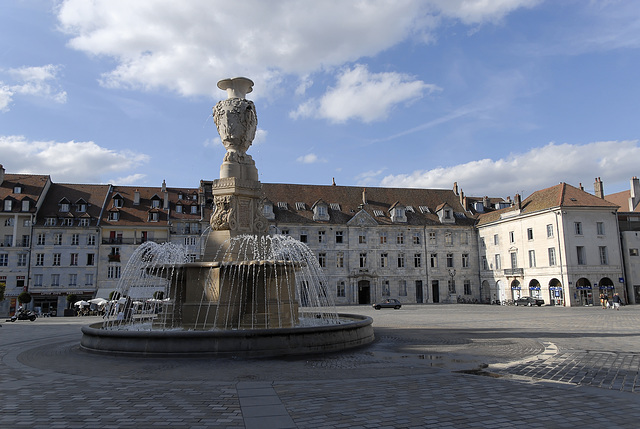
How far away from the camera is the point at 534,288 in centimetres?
4872

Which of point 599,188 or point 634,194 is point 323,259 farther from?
point 634,194

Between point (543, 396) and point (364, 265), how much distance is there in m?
49.3

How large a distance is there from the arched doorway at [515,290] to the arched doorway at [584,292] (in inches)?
260

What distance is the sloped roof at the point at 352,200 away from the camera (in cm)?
5694

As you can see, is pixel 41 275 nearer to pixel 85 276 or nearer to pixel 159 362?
pixel 85 276

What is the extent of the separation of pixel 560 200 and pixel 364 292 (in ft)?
76.2

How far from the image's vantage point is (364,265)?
56.4 metres

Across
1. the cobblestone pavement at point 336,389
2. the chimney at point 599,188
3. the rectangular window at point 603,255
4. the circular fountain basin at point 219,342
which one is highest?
the chimney at point 599,188

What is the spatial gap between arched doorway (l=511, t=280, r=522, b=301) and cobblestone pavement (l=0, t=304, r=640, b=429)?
40767 mm

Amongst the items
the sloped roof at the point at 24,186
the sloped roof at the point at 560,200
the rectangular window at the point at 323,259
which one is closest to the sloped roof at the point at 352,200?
the rectangular window at the point at 323,259

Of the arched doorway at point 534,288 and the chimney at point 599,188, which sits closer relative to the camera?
the arched doorway at point 534,288

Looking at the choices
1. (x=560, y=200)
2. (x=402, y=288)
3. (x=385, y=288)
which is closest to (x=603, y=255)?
(x=560, y=200)

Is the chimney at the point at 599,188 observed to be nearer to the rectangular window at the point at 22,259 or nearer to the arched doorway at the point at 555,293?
the arched doorway at the point at 555,293

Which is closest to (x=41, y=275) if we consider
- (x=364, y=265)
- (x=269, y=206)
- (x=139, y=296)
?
(x=139, y=296)
